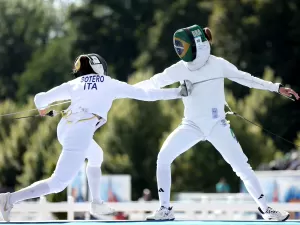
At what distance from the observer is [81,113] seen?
10.7 meters

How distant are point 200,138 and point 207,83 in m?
0.60

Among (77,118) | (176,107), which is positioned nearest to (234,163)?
(77,118)

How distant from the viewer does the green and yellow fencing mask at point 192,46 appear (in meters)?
11.1

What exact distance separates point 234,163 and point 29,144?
28768 millimetres

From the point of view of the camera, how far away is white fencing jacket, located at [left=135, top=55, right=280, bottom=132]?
1095 cm

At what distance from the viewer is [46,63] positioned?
6794 centimetres

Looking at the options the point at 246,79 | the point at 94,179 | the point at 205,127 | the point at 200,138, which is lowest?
the point at 94,179

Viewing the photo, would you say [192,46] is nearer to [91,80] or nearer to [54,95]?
[91,80]

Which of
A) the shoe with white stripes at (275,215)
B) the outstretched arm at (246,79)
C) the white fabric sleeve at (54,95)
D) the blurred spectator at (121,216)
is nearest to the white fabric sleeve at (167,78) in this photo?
the outstretched arm at (246,79)

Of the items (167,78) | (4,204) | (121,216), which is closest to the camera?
(4,204)

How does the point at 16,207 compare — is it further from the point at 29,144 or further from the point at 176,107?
the point at 29,144

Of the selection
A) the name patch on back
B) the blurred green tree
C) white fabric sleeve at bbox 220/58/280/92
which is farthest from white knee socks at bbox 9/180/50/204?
the blurred green tree

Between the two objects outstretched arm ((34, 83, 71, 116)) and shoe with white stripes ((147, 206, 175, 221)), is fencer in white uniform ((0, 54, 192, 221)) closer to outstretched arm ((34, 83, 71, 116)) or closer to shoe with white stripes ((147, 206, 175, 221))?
outstretched arm ((34, 83, 71, 116))

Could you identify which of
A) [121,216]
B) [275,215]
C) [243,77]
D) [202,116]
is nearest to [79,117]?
[202,116]
